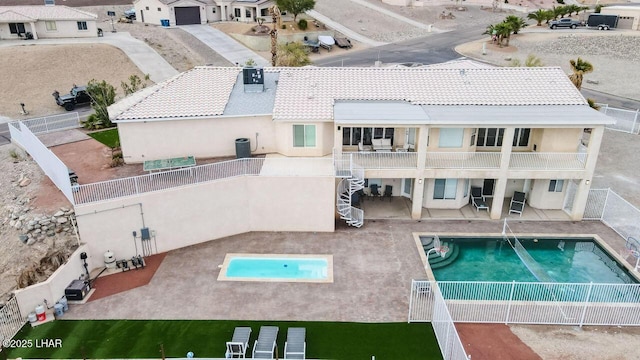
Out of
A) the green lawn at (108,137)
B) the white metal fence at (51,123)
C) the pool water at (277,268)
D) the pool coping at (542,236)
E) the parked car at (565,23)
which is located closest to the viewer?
the pool water at (277,268)

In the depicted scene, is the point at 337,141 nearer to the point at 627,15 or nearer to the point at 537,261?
the point at 537,261

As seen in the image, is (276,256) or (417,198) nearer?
(276,256)

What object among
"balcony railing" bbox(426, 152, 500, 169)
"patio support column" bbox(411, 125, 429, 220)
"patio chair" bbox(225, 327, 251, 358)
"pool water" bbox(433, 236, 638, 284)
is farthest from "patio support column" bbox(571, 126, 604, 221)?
"patio chair" bbox(225, 327, 251, 358)

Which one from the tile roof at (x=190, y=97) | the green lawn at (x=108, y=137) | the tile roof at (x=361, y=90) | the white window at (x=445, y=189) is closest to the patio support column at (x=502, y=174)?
the white window at (x=445, y=189)

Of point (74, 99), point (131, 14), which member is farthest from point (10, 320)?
point (131, 14)

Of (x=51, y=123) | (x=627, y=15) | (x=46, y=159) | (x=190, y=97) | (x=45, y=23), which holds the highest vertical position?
(x=627, y=15)

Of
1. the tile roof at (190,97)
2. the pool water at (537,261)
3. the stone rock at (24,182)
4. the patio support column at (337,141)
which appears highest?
the tile roof at (190,97)

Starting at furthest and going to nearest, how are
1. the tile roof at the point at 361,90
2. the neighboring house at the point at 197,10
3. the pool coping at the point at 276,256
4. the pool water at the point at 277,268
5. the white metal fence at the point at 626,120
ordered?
the neighboring house at the point at 197,10
the white metal fence at the point at 626,120
the tile roof at the point at 361,90
the pool water at the point at 277,268
the pool coping at the point at 276,256

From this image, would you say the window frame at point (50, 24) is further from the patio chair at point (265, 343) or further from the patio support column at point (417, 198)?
the patio chair at point (265, 343)
